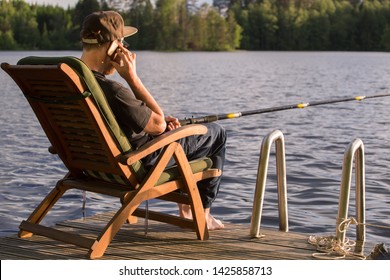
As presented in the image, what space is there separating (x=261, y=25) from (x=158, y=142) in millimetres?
119462

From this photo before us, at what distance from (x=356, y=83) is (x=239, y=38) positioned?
81.2 meters

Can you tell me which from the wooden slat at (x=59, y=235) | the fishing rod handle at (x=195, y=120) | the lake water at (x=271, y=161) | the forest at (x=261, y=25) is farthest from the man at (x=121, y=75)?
the forest at (x=261, y=25)

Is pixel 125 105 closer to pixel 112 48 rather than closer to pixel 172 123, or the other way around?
pixel 112 48

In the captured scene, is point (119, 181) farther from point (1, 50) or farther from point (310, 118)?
point (1, 50)

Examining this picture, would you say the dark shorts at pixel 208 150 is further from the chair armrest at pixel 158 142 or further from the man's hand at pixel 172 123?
the chair armrest at pixel 158 142

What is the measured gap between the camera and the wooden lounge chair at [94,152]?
4.69 m

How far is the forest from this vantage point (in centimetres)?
10894

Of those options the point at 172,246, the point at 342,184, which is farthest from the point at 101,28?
the point at 342,184

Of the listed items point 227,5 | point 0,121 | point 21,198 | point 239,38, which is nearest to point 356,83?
point 0,121

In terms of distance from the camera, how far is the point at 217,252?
5027 millimetres

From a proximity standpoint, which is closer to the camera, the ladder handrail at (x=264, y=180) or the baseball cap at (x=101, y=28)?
the baseball cap at (x=101, y=28)

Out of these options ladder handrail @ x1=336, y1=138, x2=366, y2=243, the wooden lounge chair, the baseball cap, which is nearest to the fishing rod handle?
the wooden lounge chair

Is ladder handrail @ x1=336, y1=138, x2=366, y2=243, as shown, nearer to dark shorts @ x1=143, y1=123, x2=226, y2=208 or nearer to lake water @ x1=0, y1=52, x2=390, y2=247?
dark shorts @ x1=143, y1=123, x2=226, y2=208

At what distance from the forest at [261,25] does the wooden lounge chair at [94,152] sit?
97460mm
